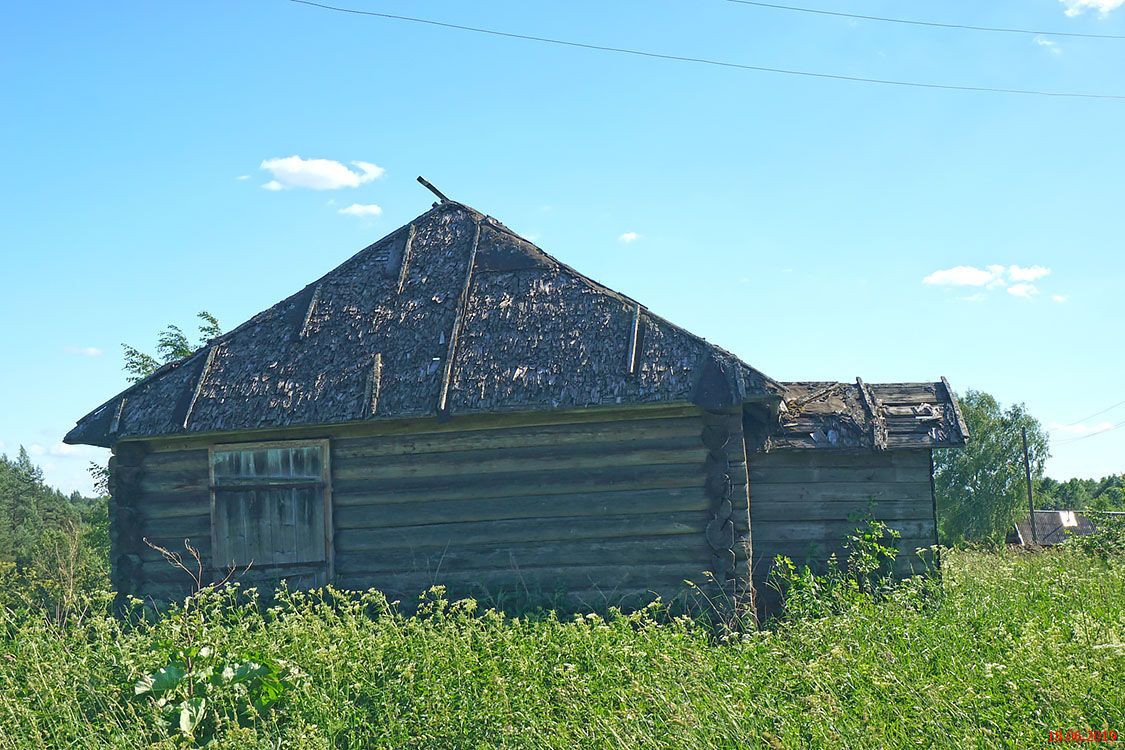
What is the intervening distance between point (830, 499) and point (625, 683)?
242 inches

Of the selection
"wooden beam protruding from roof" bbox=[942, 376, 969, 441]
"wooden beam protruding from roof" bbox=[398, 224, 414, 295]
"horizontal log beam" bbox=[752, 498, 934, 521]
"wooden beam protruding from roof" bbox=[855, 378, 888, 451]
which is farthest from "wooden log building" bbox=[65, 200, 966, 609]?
"wooden beam protruding from roof" bbox=[942, 376, 969, 441]

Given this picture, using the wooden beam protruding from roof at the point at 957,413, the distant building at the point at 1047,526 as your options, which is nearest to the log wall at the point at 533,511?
the wooden beam protruding from roof at the point at 957,413

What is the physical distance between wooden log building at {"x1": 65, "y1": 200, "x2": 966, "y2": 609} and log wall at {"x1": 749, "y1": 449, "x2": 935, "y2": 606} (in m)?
0.51

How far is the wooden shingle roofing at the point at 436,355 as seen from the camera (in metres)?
9.05

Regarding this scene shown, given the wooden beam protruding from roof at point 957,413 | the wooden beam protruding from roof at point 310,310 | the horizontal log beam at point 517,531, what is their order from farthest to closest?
the wooden beam protruding from roof at point 957,413, the wooden beam protruding from roof at point 310,310, the horizontal log beam at point 517,531

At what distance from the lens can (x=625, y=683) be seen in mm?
5453

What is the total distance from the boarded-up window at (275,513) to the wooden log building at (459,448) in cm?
2

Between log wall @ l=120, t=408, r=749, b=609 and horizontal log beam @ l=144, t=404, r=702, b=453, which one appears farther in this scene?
A: horizontal log beam @ l=144, t=404, r=702, b=453

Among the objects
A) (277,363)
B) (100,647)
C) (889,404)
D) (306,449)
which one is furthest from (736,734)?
(889,404)

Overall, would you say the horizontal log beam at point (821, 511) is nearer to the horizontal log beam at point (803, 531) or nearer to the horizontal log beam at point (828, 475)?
the horizontal log beam at point (803, 531)

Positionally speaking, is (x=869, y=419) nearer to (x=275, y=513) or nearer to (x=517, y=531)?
(x=517, y=531)

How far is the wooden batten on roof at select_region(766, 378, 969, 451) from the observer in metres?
10.8

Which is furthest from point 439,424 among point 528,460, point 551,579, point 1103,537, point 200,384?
point 1103,537

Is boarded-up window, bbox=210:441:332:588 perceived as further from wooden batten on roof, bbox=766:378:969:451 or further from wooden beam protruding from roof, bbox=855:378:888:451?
wooden beam protruding from roof, bbox=855:378:888:451
